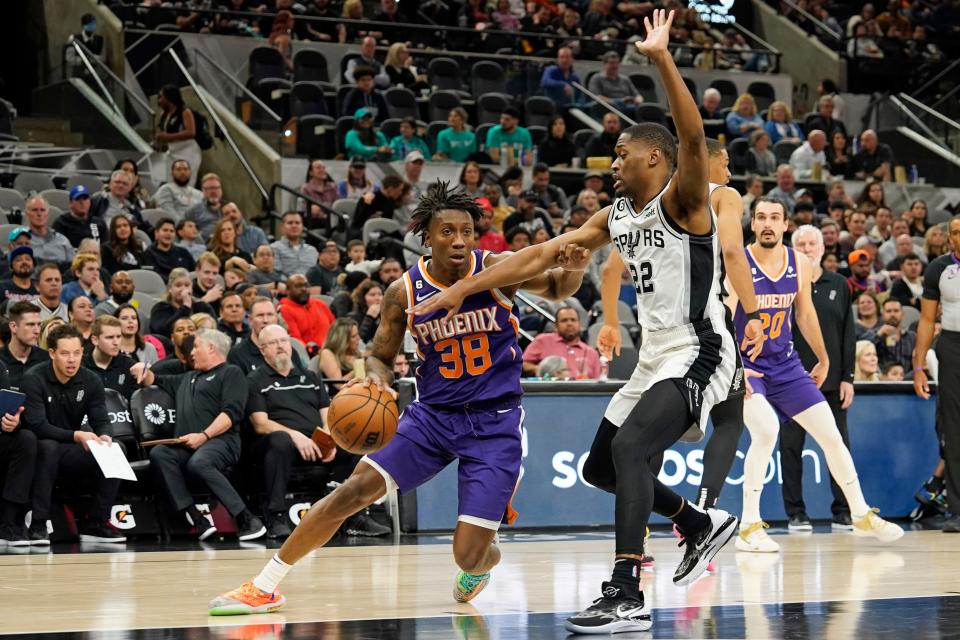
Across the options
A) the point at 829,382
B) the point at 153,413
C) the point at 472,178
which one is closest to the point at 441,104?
the point at 472,178

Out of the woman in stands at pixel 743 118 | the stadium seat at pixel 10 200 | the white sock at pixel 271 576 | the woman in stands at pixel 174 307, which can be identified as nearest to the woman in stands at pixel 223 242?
the woman in stands at pixel 174 307

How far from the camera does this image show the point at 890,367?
12.5 m

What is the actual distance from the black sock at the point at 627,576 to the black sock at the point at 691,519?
0.80 meters

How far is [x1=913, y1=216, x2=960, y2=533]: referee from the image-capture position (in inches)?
386

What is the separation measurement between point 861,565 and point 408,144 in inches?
426

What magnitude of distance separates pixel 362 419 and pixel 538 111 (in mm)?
14339

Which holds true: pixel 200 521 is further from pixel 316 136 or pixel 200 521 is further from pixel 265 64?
pixel 265 64

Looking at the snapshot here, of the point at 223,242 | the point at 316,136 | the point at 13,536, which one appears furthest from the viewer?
the point at 316,136

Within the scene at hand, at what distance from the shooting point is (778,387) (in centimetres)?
880

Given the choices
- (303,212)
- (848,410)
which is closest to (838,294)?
(848,410)

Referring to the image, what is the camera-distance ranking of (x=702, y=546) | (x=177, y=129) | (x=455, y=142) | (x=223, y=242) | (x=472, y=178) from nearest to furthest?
1. (x=702, y=546)
2. (x=223, y=242)
3. (x=472, y=178)
4. (x=177, y=129)
5. (x=455, y=142)

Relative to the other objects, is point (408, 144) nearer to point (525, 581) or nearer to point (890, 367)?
point (890, 367)

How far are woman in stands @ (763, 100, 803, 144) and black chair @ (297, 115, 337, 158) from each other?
265 inches

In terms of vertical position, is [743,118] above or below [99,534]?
above
